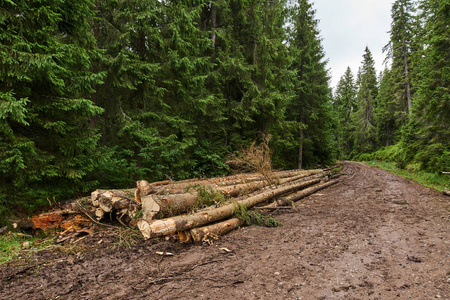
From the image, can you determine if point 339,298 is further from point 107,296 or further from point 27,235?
point 27,235

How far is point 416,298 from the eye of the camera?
2.48 m

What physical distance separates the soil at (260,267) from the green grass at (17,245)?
30 cm

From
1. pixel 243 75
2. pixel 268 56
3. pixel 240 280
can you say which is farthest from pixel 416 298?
pixel 268 56

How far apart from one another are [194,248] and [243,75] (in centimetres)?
1055

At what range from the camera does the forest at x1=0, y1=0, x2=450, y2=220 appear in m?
5.01

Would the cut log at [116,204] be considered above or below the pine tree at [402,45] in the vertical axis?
below

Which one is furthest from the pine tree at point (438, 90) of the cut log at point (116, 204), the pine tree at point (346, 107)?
the pine tree at point (346, 107)

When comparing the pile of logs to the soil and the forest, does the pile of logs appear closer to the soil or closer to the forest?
the soil

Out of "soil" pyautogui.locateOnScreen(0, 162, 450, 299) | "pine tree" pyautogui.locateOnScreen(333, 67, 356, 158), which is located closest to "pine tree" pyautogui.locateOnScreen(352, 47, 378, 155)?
"pine tree" pyautogui.locateOnScreen(333, 67, 356, 158)

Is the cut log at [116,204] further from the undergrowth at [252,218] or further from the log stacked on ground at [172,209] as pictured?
the undergrowth at [252,218]

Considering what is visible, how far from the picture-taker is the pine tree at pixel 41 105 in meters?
4.60

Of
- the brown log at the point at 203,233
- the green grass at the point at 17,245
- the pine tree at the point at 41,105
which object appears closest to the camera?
the green grass at the point at 17,245

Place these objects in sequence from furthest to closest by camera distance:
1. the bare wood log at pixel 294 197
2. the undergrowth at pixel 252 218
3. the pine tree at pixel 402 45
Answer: the pine tree at pixel 402 45 → the bare wood log at pixel 294 197 → the undergrowth at pixel 252 218

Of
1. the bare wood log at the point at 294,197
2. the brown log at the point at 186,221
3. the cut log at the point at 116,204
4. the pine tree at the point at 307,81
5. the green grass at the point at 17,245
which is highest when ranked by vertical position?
the pine tree at the point at 307,81
